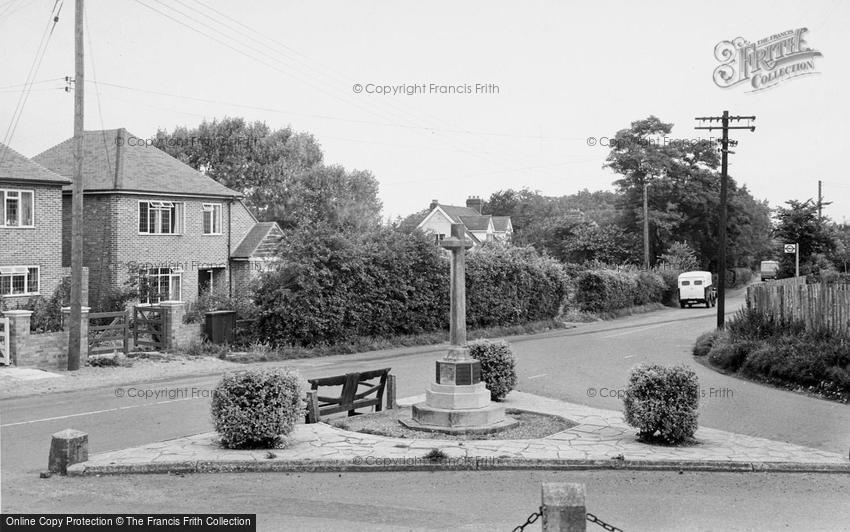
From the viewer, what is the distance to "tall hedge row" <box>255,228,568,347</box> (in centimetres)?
2608

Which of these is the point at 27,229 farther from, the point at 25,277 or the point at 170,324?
the point at 170,324

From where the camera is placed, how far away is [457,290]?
550 inches

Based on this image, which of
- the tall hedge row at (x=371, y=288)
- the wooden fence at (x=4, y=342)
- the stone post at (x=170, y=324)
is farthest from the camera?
the tall hedge row at (x=371, y=288)

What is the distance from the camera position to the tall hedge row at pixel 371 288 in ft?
85.6

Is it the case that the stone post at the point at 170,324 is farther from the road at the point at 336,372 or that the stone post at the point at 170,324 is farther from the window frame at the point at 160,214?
the window frame at the point at 160,214

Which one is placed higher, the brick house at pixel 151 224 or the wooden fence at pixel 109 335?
the brick house at pixel 151 224

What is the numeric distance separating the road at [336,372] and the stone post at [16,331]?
3.68 metres

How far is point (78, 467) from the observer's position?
9938mm

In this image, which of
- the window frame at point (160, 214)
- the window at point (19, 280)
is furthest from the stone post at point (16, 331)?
the window frame at point (160, 214)

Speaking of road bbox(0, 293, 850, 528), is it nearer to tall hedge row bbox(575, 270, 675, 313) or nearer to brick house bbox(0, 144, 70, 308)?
brick house bbox(0, 144, 70, 308)

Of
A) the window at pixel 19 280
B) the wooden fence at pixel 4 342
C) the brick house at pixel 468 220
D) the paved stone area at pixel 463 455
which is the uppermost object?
the brick house at pixel 468 220

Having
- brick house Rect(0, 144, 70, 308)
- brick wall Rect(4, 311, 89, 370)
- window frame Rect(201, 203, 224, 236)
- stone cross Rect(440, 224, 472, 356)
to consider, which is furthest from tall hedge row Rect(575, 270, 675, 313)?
stone cross Rect(440, 224, 472, 356)

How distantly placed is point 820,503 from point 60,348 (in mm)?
18730

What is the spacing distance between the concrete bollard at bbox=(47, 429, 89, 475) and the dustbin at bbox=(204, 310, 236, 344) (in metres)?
14.5
